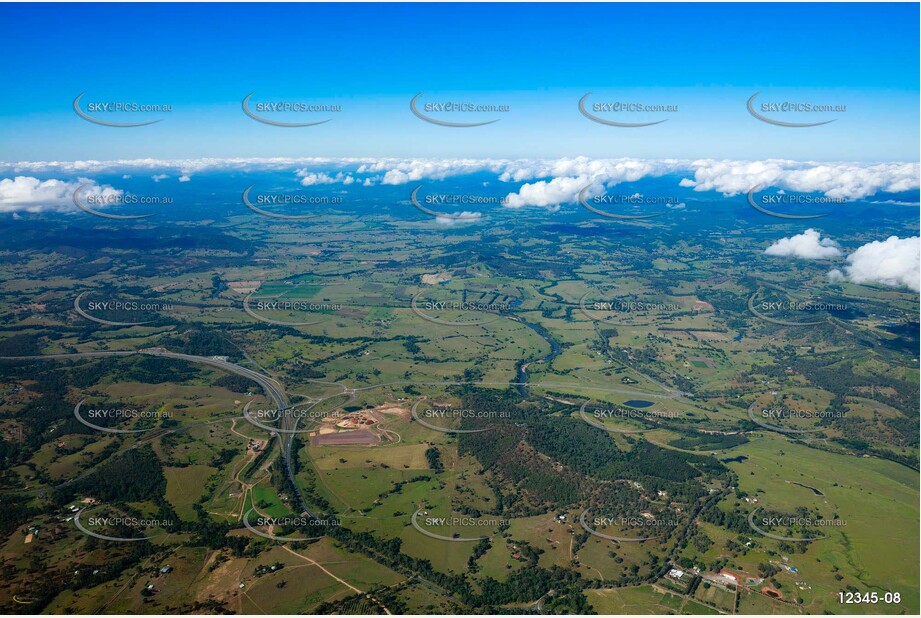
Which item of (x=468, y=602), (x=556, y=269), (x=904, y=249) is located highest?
(x=904, y=249)

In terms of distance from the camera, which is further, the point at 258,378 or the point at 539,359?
the point at 539,359

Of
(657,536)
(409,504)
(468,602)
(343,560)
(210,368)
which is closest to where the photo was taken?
(468,602)

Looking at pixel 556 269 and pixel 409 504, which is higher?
pixel 556 269

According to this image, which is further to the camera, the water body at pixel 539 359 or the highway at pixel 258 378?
the water body at pixel 539 359

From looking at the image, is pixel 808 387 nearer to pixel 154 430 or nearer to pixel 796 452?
pixel 796 452

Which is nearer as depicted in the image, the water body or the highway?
the highway

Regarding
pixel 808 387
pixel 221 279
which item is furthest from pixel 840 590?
pixel 221 279

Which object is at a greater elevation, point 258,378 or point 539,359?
point 539,359

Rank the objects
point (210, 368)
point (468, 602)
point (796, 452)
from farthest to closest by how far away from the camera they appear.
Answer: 1. point (210, 368)
2. point (796, 452)
3. point (468, 602)
